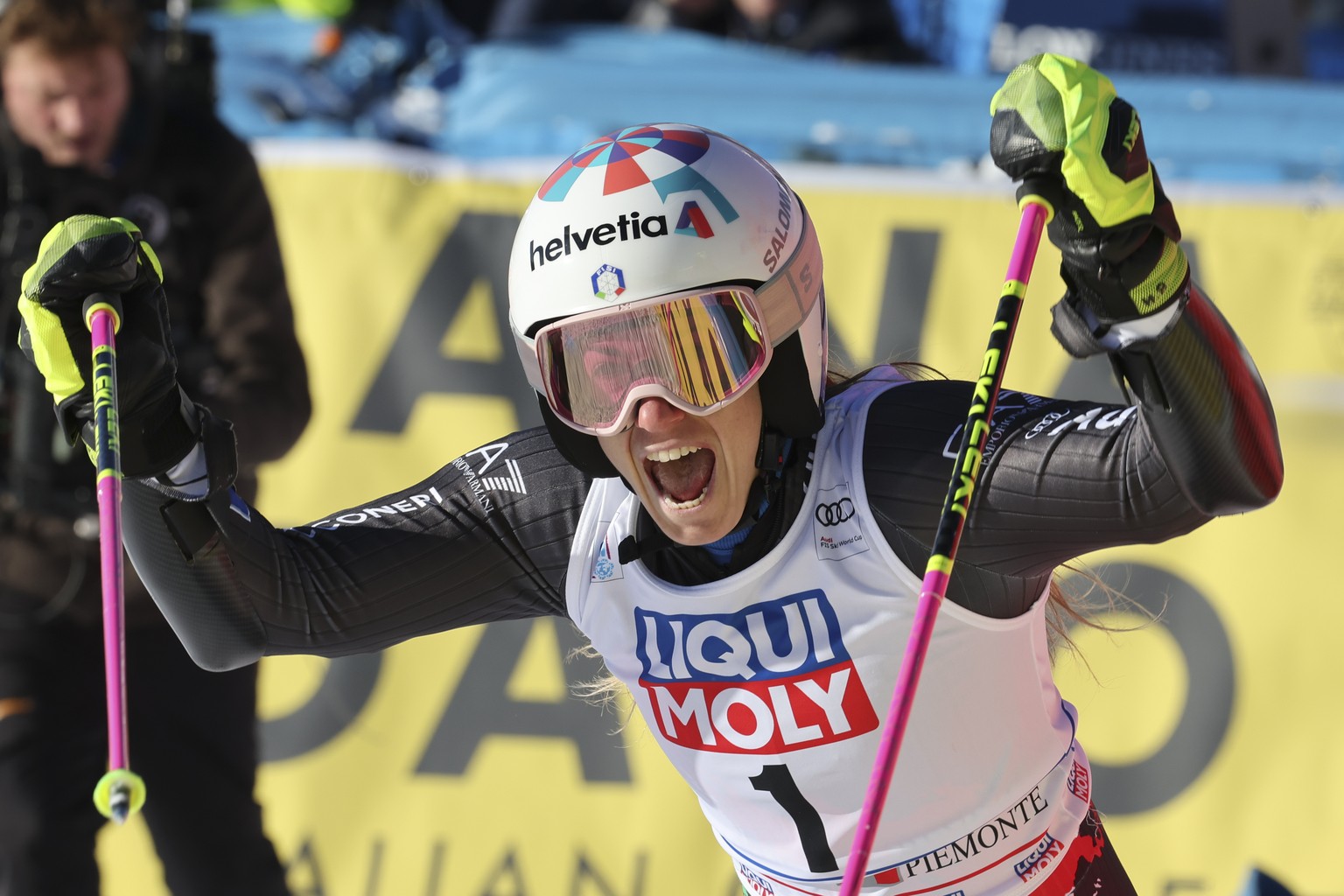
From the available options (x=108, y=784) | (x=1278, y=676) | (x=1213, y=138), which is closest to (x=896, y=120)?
(x=1213, y=138)

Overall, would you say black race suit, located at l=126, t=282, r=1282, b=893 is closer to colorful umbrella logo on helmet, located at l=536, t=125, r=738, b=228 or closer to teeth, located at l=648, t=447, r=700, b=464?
teeth, located at l=648, t=447, r=700, b=464

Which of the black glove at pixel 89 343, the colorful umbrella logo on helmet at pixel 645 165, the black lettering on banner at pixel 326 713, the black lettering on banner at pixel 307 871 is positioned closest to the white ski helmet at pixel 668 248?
the colorful umbrella logo on helmet at pixel 645 165

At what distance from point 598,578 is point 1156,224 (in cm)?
93

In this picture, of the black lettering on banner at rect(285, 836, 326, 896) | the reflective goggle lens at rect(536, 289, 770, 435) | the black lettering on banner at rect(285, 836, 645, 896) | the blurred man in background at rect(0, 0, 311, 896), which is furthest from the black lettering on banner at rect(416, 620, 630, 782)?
the reflective goggle lens at rect(536, 289, 770, 435)

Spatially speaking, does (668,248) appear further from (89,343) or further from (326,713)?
(326,713)

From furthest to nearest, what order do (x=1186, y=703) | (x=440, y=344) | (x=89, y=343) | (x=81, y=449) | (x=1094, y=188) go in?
1. (x=440, y=344)
2. (x=1186, y=703)
3. (x=81, y=449)
4. (x=89, y=343)
5. (x=1094, y=188)

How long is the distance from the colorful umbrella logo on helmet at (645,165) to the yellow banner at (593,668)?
2015mm

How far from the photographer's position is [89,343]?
83.4 inches

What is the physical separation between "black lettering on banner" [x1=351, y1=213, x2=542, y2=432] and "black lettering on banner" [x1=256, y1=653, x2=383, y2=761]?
0.63 metres

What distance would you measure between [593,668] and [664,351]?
2.26m

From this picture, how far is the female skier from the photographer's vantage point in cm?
212

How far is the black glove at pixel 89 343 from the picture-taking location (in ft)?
6.88

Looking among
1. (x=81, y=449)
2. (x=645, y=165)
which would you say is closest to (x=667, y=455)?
(x=645, y=165)

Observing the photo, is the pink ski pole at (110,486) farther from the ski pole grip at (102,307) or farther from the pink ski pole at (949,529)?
the pink ski pole at (949,529)
